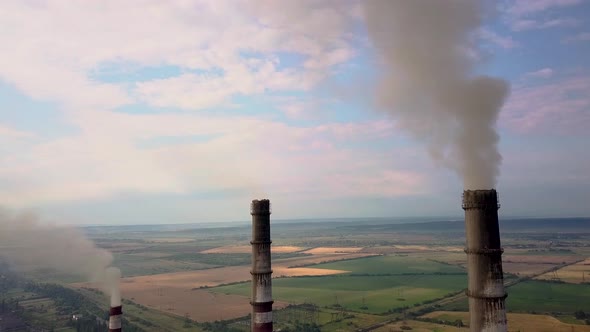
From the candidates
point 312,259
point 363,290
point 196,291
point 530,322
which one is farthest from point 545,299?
point 312,259

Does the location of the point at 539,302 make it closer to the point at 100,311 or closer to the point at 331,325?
the point at 331,325

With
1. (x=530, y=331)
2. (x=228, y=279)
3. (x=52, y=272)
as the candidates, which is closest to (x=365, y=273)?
(x=228, y=279)

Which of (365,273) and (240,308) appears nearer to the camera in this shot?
(240,308)

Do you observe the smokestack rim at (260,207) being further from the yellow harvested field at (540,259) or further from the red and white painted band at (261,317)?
the yellow harvested field at (540,259)

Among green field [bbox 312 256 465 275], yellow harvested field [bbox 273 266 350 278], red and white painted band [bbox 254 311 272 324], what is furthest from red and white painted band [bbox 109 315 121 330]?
green field [bbox 312 256 465 275]

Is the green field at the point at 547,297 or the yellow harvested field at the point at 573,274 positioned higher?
the green field at the point at 547,297

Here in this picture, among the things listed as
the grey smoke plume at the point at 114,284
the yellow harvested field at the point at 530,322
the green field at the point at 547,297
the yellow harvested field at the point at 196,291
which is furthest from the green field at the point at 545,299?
the grey smoke plume at the point at 114,284
